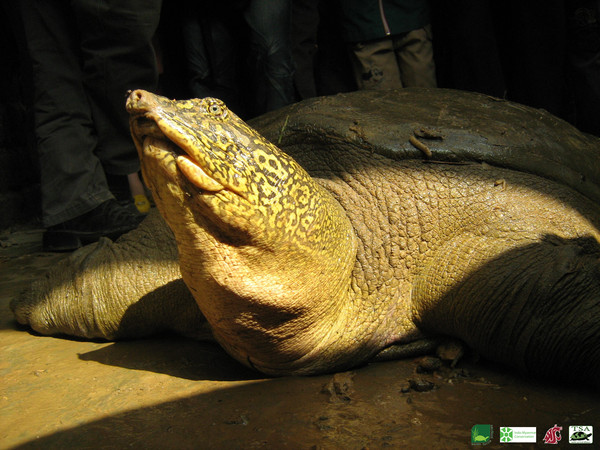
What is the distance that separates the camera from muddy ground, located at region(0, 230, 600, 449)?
5.77 feet

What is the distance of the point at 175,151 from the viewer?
173 cm

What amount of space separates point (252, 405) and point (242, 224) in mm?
672

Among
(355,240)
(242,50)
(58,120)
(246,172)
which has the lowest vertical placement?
(355,240)

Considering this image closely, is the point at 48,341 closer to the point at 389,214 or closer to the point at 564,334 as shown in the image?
the point at 389,214

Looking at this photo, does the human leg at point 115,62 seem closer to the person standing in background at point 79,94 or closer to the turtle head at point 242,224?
the person standing in background at point 79,94

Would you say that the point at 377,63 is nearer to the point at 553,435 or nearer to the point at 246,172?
the point at 246,172

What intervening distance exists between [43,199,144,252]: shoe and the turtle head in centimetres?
216

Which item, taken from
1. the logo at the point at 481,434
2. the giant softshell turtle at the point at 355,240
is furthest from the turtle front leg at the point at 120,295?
the logo at the point at 481,434

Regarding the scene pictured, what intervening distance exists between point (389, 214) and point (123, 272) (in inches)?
54.1

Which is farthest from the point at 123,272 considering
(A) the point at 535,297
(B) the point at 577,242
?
(B) the point at 577,242

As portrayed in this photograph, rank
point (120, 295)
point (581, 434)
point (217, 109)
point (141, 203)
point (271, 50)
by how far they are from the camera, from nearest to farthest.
→ point (581, 434) < point (217, 109) < point (120, 295) < point (271, 50) < point (141, 203)

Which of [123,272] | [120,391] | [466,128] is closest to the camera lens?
[120,391]

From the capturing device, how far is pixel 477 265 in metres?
2.26

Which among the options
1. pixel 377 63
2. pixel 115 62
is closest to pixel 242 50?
pixel 377 63
